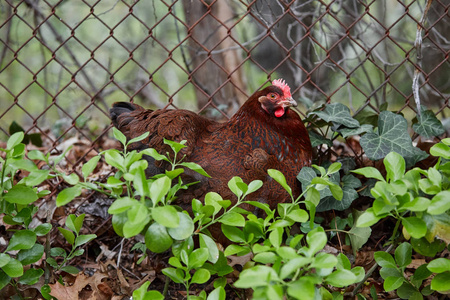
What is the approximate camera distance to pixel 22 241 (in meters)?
1.86

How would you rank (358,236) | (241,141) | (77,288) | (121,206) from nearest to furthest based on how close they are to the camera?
(121,206), (77,288), (358,236), (241,141)

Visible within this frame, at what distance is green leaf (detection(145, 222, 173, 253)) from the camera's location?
5.12 ft

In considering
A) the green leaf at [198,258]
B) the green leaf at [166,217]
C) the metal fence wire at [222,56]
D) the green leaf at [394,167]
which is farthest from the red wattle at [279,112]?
the green leaf at [166,217]

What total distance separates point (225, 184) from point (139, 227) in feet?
3.02

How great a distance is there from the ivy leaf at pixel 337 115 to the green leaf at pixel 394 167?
825 mm

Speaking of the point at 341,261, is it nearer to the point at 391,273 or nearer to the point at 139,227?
the point at 391,273

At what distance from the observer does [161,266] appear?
99.7 inches

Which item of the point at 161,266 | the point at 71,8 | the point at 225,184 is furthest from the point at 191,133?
the point at 71,8

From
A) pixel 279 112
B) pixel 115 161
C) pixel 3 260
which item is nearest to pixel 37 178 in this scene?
pixel 115 161

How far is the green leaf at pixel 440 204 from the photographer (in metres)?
1.51

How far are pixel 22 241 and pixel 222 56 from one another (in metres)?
3.22

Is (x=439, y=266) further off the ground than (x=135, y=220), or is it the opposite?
(x=135, y=220)

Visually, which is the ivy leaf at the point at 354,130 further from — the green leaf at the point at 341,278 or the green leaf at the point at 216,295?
the green leaf at the point at 216,295

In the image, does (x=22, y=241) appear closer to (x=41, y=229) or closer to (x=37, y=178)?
(x=41, y=229)
